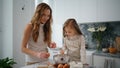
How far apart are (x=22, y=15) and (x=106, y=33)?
2087mm

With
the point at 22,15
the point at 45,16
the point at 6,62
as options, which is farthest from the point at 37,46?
the point at 22,15

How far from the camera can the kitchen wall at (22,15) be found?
3607mm

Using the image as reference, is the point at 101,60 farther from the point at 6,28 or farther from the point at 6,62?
the point at 6,28

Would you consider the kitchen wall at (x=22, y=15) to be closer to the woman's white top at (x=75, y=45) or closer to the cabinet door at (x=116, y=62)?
the cabinet door at (x=116, y=62)

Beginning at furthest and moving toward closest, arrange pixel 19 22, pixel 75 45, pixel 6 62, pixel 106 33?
pixel 19 22 < pixel 106 33 < pixel 6 62 < pixel 75 45

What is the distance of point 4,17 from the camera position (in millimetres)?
3875

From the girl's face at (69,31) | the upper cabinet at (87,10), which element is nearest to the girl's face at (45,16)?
the girl's face at (69,31)

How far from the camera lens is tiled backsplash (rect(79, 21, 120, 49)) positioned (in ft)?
11.8

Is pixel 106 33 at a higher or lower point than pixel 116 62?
higher

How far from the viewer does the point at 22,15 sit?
160 inches

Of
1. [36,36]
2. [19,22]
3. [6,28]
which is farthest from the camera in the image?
[19,22]

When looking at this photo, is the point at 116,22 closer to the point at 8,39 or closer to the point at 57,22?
the point at 57,22

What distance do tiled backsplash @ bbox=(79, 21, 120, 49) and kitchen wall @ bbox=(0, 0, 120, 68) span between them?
0.38 ft

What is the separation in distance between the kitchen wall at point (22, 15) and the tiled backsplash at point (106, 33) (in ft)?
0.38
